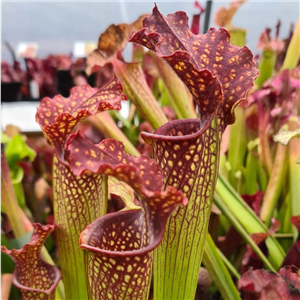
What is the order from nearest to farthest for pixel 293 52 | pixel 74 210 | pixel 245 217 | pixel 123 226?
pixel 123 226 → pixel 74 210 → pixel 245 217 → pixel 293 52

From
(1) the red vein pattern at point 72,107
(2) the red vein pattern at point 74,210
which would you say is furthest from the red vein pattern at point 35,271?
(1) the red vein pattern at point 72,107

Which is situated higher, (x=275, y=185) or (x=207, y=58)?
(x=207, y=58)

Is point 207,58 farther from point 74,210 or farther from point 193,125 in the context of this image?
point 74,210

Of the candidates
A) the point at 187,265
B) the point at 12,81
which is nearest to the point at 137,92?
the point at 187,265

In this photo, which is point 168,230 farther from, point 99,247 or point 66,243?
point 66,243

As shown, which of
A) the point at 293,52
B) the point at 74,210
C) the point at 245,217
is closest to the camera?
the point at 74,210

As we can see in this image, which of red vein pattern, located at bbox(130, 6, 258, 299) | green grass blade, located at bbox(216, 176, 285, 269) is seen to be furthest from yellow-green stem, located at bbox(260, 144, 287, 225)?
red vein pattern, located at bbox(130, 6, 258, 299)

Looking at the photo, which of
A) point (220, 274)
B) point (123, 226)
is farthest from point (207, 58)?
→ point (220, 274)
